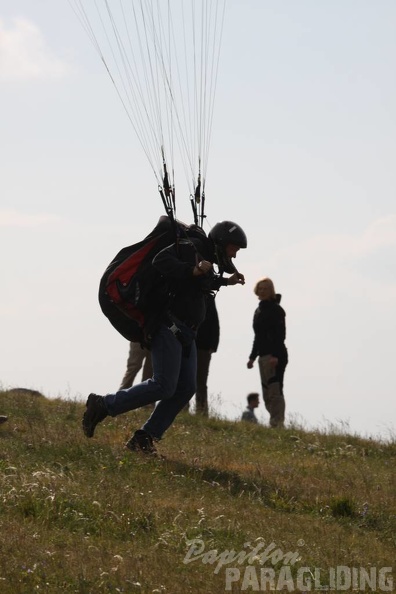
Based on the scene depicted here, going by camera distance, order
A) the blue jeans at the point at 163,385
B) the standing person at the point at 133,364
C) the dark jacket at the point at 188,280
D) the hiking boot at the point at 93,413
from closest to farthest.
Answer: the dark jacket at the point at 188,280, the blue jeans at the point at 163,385, the hiking boot at the point at 93,413, the standing person at the point at 133,364

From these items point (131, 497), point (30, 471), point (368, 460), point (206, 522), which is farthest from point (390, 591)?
point (368, 460)

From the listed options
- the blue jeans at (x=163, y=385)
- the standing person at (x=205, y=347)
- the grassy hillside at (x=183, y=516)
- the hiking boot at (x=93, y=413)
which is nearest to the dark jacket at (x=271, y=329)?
the standing person at (x=205, y=347)

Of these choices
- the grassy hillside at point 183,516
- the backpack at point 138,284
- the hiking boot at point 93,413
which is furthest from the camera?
the hiking boot at point 93,413

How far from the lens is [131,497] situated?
9633 mm

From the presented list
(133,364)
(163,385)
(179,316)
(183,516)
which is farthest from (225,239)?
(133,364)

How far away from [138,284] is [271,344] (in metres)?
5.95

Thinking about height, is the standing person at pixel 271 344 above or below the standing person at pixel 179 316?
above

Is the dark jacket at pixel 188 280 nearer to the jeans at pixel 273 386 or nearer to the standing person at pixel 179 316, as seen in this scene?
the standing person at pixel 179 316

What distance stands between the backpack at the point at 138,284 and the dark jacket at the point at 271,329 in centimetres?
549

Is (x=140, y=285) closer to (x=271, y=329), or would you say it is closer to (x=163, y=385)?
(x=163, y=385)

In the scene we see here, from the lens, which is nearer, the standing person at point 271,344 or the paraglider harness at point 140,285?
the paraglider harness at point 140,285

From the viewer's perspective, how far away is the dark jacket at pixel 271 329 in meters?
17.1

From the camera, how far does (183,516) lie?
30.4ft

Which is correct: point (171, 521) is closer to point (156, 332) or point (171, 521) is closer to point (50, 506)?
point (50, 506)
